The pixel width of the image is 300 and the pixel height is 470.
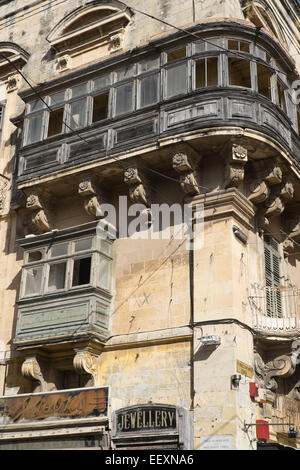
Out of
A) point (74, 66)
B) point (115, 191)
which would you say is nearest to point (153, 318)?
point (115, 191)

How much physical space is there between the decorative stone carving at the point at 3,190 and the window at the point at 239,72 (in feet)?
24.6

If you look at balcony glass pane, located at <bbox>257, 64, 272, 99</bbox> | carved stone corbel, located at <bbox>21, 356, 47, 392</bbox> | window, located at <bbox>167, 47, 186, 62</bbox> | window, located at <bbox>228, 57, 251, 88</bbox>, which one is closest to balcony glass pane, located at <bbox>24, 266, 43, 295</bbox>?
carved stone corbel, located at <bbox>21, 356, 47, 392</bbox>

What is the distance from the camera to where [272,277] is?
16859mm

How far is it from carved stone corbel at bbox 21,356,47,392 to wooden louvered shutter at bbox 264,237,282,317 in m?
5.96

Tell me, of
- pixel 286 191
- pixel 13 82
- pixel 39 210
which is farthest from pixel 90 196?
pixel 13 82

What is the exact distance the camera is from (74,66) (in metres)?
19.6

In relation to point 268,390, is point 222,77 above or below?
above

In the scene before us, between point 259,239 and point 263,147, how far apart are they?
254 cm

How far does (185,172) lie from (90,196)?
9.16 ft

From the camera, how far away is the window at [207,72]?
16.0 metres

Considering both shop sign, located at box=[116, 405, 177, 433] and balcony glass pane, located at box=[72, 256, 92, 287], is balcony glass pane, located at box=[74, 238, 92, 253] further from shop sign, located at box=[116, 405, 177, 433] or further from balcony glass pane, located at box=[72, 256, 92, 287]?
shop sign, located at box=[116, 405, 177, 433]

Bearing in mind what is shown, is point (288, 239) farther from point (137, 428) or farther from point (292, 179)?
point (137, 428)

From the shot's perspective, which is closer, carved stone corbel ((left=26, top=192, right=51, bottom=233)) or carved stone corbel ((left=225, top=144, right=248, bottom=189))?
carved stone corbel ((left=225, top=144, right=248, bottom=189))

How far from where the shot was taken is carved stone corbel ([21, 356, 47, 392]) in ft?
52.1
